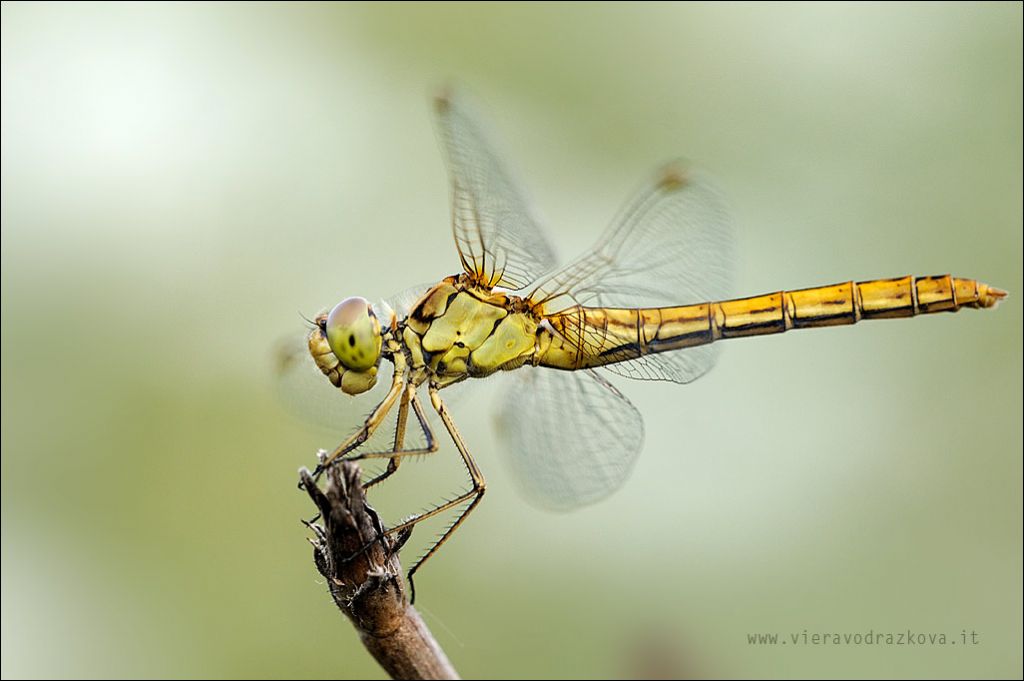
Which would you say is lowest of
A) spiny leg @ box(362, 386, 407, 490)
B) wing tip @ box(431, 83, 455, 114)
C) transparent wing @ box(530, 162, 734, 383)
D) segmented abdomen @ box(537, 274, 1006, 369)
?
spiny leg @ box(362, 386, 407, 490)

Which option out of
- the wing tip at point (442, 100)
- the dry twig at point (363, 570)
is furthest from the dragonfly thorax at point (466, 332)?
the dry twig at point (363, 570)

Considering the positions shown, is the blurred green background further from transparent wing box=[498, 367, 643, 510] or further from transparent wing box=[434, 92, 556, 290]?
transparent wing box=[434, 92, 556, 290]

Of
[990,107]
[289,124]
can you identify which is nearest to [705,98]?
[990,107]

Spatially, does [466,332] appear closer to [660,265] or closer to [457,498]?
[457,498]

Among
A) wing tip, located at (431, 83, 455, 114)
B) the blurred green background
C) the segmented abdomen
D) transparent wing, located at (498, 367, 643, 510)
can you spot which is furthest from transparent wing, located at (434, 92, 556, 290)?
the blurred green background

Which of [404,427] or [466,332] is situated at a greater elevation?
[466,332]

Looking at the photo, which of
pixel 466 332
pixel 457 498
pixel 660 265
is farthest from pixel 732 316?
pixel 457 498

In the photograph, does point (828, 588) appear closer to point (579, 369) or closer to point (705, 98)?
point (579, 369)
